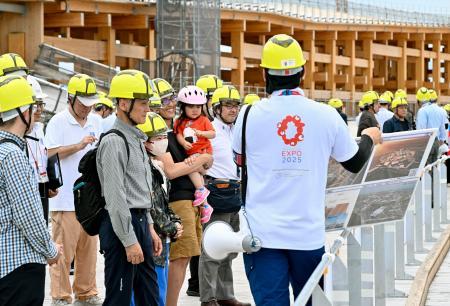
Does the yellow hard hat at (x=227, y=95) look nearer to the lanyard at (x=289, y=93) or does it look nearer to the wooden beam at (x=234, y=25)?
the lanyard at (x=289, y=93)

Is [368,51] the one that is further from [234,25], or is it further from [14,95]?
[14,95]

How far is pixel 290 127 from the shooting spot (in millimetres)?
5855

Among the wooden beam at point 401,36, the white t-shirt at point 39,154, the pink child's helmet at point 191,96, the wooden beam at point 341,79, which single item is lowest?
the wooden beam at point 341,79

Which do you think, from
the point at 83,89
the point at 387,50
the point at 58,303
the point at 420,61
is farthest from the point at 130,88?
the point at 420,61

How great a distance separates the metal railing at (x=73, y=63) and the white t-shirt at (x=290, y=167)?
94.3 ft

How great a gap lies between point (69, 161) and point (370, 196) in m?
3.78

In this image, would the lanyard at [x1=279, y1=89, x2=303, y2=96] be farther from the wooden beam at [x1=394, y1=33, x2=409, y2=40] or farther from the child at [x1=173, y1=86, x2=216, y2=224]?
the wooden beam at [x1=394, y1=33, x2=409, y2=40]

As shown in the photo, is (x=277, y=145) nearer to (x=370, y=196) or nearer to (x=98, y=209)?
(x=370, y=196)

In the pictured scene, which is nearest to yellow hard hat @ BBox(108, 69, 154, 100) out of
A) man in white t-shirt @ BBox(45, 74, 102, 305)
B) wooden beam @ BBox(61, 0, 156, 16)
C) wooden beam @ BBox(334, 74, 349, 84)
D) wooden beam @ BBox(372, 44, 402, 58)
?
man in white t-shirt @ BBox(45, 74, 102, 305)

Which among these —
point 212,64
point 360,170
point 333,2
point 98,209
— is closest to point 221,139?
point 98,209

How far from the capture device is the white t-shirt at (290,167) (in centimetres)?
582

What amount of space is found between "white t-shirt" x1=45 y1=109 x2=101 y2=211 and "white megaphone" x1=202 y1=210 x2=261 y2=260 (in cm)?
394

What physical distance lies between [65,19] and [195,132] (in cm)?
2899

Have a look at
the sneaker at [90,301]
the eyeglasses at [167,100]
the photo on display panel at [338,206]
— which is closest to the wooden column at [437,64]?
the sneaker at [90,301]
